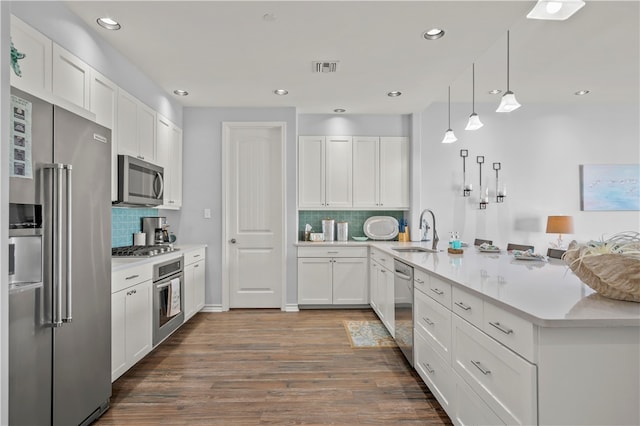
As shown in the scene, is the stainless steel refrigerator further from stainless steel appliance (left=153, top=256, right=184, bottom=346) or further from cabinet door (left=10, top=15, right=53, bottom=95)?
stainless steel appliance (left=153, top=256, right=184, bottom=346)

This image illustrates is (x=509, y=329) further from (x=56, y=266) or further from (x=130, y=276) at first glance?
(x=130, y=276)

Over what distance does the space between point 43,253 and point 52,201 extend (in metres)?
0.24

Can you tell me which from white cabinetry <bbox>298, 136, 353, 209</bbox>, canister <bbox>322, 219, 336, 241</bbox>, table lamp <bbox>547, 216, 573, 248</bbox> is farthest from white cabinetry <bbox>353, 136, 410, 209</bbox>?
table lamp <bbox>547, 216, 573, 248</bbox>

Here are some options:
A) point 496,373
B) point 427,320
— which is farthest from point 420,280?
point 496,373

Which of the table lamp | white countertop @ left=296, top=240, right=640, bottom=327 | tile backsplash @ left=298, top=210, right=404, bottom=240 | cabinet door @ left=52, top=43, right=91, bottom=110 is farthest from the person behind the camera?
tile backsplash @ left=298, top=210, right=404, bottom=240

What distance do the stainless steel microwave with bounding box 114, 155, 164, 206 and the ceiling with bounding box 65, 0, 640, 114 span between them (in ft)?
3.01

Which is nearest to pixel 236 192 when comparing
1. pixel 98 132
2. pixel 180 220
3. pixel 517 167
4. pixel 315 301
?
pixel 180 220

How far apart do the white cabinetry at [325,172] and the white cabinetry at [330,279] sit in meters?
0.70

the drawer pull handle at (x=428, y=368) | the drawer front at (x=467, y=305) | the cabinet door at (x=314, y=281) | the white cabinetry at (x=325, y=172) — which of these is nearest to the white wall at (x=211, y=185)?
the cabinet door at (x=314, y=281)

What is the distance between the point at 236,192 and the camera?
4633 millimetres

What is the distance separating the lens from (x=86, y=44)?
8.53ft

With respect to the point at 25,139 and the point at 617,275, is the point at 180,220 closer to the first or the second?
the point at 25,139

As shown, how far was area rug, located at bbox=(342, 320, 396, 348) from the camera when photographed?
337 centimetres

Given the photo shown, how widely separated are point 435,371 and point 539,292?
0.93 m
